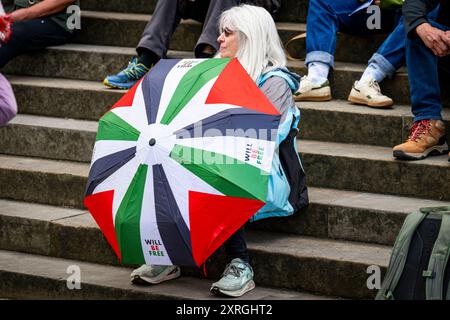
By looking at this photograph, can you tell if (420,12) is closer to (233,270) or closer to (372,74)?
(372,74)

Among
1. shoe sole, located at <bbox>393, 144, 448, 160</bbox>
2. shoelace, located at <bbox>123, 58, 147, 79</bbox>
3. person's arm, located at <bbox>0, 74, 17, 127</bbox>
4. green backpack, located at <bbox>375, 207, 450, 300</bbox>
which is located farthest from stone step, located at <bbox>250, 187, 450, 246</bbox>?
shoelace, located at <bbox>123, 58, 147, 79</bbox>

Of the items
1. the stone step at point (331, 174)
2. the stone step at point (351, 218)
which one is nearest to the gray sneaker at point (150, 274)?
the stone step at point (351, 218)

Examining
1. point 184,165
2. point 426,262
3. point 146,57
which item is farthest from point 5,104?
point 426,262

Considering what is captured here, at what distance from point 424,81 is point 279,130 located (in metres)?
1.01

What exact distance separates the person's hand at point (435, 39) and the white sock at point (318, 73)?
838mm

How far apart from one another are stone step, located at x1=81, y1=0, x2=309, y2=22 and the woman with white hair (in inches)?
68.4

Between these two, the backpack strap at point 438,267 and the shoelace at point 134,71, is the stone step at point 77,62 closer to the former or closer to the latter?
the shoelace at point 134,71

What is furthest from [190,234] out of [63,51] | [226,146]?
[63,51]

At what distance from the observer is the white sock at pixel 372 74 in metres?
6.11

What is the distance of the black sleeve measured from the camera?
5.64 metres

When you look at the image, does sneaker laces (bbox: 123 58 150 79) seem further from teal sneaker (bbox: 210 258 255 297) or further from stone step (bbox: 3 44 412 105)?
teal sneaker (bbox: 210 258 255 297)

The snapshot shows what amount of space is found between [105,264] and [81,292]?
0.31 m

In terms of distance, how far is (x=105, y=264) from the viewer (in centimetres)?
570
